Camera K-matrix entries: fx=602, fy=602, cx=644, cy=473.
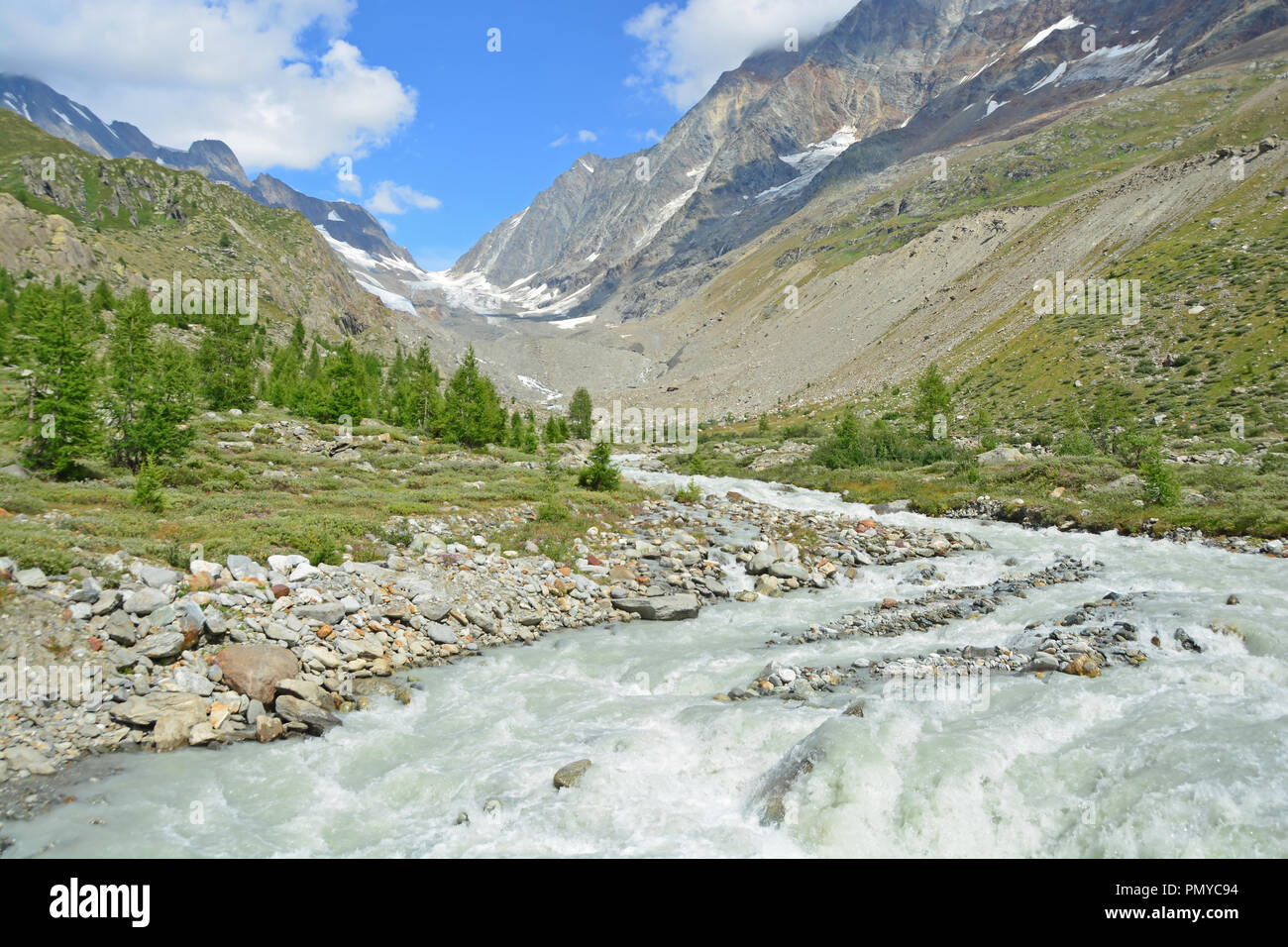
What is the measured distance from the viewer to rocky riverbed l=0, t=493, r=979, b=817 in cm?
939

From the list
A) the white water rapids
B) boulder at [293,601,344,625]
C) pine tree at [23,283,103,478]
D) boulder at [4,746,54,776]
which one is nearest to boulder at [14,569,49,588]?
boulder at [4,746,54,776]

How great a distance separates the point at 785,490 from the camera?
3900 cm

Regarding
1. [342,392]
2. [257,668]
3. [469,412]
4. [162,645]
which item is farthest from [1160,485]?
[342,392]

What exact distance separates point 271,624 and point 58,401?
681 inches

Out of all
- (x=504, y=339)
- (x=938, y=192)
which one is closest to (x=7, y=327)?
(x=504, y=339)

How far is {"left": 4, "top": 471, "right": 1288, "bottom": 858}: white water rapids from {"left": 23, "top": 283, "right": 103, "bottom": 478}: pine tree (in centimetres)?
1928

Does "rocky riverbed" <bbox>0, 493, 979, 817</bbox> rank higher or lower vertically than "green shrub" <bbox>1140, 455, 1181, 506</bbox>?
lower

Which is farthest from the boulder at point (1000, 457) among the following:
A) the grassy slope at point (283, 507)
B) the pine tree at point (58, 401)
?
the pine tree at point (58, 401)

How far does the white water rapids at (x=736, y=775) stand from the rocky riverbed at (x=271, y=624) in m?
0.71

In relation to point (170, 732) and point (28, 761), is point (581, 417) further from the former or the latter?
point (28, 761)

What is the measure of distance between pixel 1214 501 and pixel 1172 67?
26062 cm

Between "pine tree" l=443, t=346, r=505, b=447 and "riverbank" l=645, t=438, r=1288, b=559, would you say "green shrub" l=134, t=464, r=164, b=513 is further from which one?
"pine tree" l=443, t=346, r=505, b=447

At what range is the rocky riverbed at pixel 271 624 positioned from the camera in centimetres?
939
